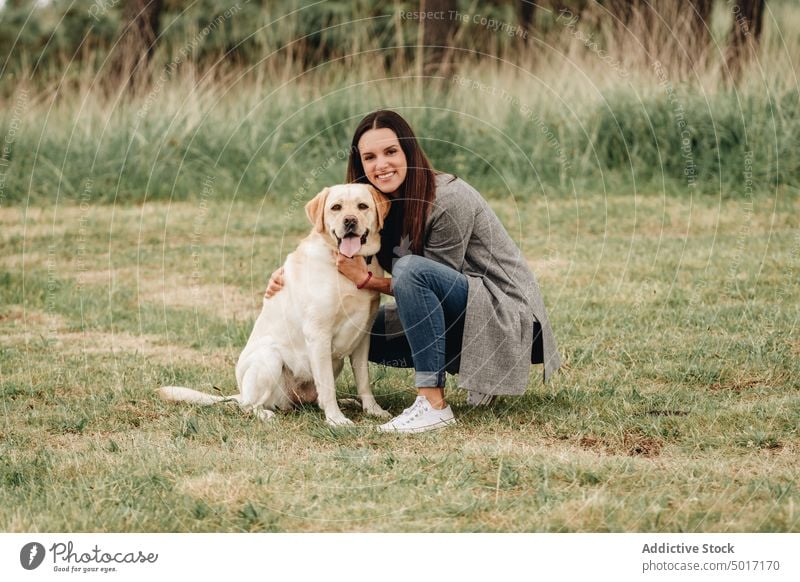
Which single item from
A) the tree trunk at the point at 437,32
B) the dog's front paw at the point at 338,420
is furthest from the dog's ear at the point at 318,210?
the tree trunk at the point at 437,32

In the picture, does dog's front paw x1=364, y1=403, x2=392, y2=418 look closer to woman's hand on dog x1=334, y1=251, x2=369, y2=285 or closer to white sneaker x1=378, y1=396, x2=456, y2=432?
white sneaker x1=378, y1=396, x2=456, y2=432

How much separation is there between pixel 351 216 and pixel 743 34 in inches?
337

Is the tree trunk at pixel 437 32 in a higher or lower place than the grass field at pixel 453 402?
higher

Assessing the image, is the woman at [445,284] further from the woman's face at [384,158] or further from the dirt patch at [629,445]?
the dirt patch at [629,445]

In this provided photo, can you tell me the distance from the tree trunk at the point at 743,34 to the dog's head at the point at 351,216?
24.5 feet

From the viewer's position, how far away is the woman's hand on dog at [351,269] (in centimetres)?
551

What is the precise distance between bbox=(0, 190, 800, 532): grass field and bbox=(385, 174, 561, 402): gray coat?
291 mm

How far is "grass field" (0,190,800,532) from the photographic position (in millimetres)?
4340

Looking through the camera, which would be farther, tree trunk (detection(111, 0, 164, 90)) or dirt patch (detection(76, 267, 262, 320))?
tree trunk (detection(111, 0, 164, 90))

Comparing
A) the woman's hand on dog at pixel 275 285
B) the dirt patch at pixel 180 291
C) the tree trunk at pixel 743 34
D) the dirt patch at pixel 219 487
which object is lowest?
the dirt patch at pixel 219 487

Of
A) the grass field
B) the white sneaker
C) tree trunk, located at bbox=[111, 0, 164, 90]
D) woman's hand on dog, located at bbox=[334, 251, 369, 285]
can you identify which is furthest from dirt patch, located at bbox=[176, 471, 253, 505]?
tree trunk, located at bbox=[111, 0, 164, 90]

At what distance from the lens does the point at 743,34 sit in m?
12.2

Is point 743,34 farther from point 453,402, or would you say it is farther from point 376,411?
point 376,411

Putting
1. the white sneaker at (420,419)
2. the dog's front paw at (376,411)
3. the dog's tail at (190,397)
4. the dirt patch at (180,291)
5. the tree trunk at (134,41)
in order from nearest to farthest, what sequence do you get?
A: 1. the white sneaker at (420,419)
2. the dog's front paw at (376,411)
3. the dog's tail at (190,397)
4. the dirt patch at (180,291)
5. the tree trunk at (134,41)
